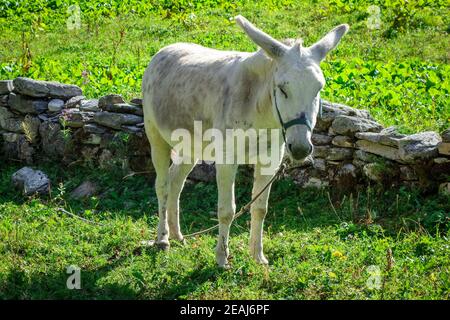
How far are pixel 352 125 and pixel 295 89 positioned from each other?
3.38 m

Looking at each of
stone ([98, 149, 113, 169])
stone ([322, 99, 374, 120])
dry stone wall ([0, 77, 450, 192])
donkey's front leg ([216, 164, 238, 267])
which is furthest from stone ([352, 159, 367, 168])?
stone ([98, 149, 113, 169])

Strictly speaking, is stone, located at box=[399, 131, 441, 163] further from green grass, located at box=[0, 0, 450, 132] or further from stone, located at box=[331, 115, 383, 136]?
stone, located at box=[331, 115, 383, 136]

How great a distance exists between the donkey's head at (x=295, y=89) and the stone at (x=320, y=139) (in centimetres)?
319

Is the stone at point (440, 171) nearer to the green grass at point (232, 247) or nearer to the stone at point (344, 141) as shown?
the green grass at point (232, 247)

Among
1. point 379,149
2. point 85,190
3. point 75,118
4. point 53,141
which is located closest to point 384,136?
point 379,149

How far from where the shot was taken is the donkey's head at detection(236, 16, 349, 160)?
5.91m

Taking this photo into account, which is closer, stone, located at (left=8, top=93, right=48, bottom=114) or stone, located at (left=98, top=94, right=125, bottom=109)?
stone, located at (left=98, top=94, right=125, bottom=109)

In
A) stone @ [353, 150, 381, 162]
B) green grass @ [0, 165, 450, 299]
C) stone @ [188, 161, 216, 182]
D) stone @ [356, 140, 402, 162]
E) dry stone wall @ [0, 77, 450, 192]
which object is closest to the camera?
green grass @ [0, 165, 450, 299]

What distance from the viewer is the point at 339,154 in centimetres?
927

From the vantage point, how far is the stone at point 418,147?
853 cm

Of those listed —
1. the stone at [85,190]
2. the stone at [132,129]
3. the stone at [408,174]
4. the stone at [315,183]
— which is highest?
the stone at [408,174]

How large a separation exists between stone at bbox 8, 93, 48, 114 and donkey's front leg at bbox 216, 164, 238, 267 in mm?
5182

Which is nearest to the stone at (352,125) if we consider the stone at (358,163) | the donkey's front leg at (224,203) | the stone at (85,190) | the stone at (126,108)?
the stone at (358,163)

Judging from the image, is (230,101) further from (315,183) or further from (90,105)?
(90,105)
